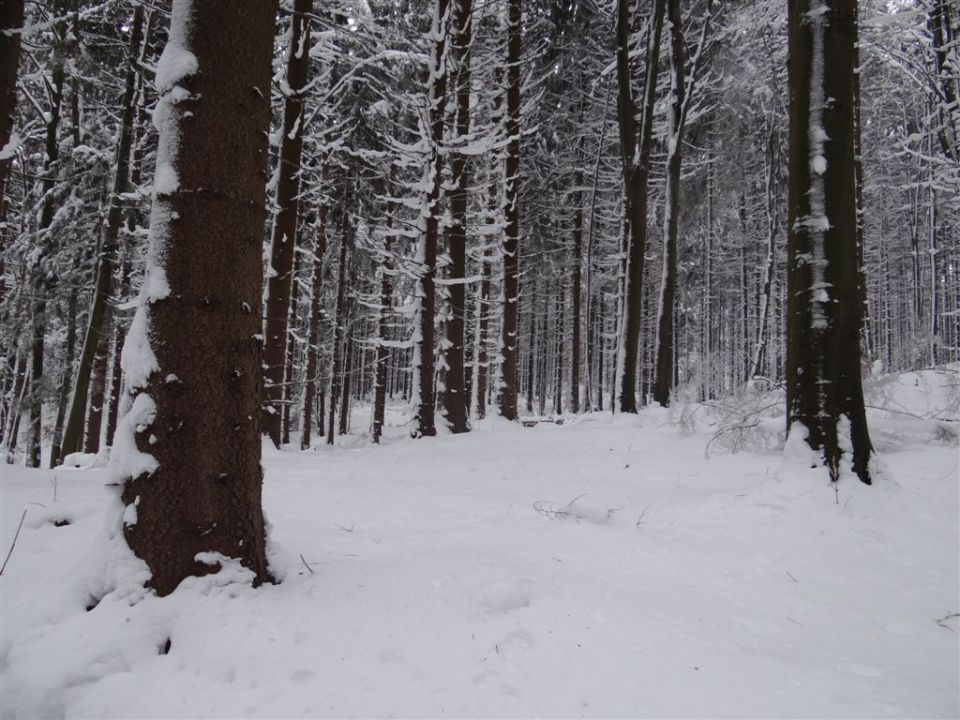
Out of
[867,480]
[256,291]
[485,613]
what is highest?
[256,291]

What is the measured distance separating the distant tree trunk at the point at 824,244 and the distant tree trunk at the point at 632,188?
18.0 feet

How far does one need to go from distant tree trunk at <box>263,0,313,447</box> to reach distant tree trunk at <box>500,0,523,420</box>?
4.34 m

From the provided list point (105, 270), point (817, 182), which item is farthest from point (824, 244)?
point (105, 270)

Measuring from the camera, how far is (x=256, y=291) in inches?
89.6

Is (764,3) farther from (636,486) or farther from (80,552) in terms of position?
(80,552)

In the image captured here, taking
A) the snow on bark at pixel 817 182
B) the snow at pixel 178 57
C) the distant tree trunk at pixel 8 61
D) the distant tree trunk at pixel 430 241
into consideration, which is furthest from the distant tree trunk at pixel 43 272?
the snow on bark at pixel 817 182

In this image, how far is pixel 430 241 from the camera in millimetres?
9039

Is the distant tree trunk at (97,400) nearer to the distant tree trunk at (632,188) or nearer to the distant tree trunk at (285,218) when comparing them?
the distant tree trunk at (285,218)

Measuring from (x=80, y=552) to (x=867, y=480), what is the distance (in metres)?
4.97

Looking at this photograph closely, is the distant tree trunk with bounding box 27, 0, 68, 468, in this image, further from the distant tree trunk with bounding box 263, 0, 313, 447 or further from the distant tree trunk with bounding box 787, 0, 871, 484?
the distant tree trunk with bounding box 787, 0, 871, 484

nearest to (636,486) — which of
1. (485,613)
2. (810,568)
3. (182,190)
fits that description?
(810,568)

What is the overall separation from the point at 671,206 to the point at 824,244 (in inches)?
289

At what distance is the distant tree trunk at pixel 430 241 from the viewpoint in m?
8.88

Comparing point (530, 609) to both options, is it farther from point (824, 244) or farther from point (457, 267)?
point (457, 267)
